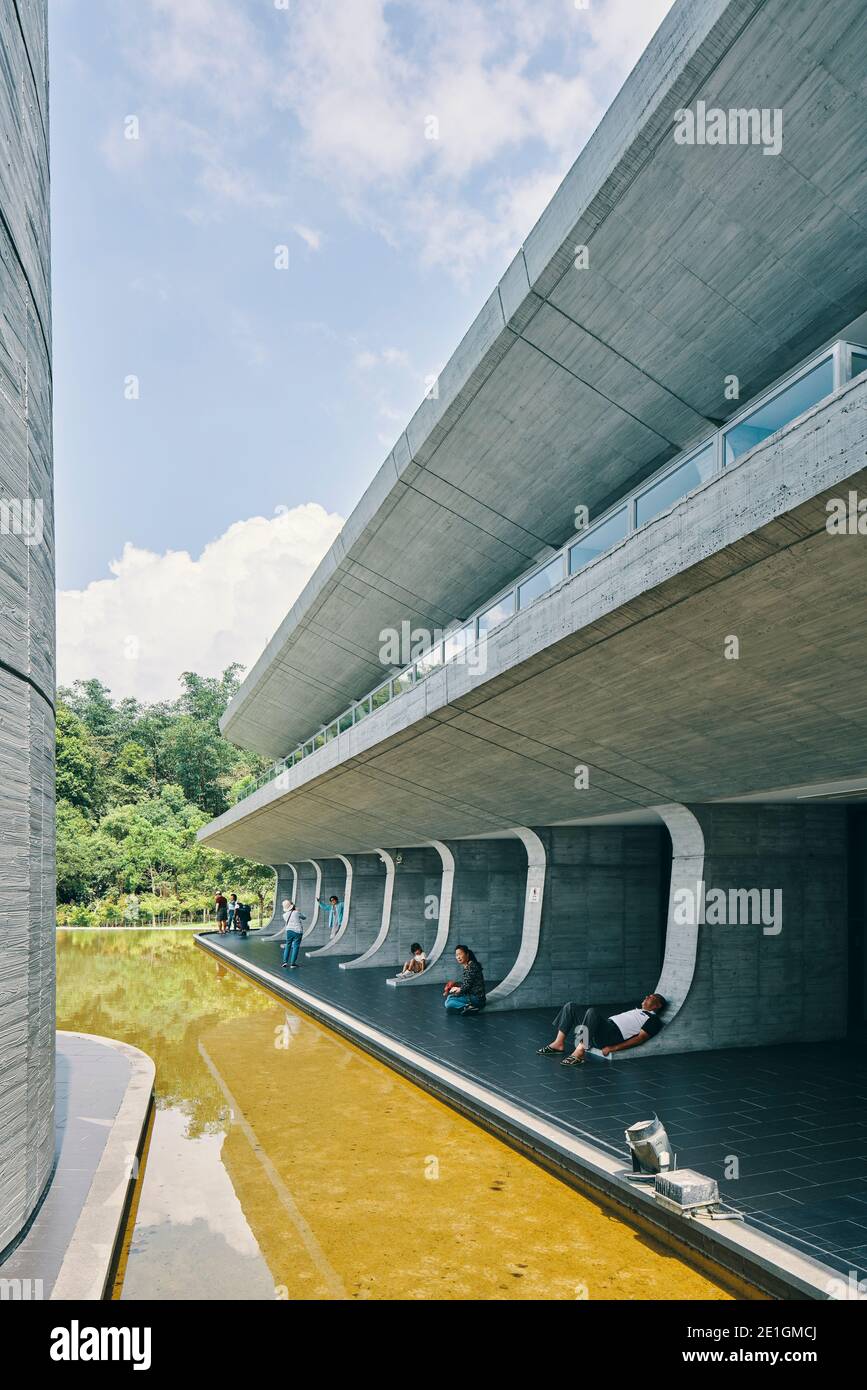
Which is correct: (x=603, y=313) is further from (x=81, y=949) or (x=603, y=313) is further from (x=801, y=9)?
(x=81, y=949)

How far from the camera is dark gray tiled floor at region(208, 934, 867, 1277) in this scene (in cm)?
633

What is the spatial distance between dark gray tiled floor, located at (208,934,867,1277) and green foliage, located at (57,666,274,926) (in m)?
27.0

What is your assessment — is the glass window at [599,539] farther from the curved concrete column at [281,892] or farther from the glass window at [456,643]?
the curved concrete column at [281,892]

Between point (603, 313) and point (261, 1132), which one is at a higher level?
point (603, 313)

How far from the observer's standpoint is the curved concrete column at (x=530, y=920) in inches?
605

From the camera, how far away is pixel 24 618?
6.11 meters

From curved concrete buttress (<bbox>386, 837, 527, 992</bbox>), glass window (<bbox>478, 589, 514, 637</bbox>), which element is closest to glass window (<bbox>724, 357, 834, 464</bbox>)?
glass window (<bbox>478, 589, 514, 637</bbox>)

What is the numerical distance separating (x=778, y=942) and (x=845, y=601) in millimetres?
7186

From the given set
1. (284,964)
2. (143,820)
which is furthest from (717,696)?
(143,820)

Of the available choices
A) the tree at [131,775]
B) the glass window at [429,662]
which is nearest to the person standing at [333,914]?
the glass window at [429,662]

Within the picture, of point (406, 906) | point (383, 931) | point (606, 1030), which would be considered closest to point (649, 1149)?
point (606, 1030)

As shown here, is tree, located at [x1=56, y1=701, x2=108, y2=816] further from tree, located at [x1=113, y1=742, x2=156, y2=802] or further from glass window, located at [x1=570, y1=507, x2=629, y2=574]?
glass window, located at [x1=570, y1=507, x2=629, y2=574]

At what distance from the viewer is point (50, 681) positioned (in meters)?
7.73

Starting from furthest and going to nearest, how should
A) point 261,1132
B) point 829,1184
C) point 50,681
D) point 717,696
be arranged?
point 261,1132 < point 717,696 < point 50,681 < point 829,1184
